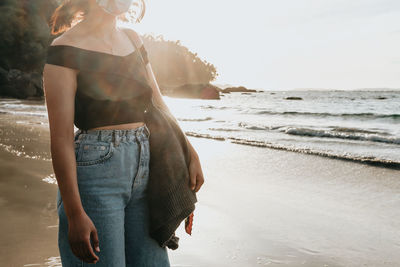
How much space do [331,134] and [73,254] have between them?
40.9ft

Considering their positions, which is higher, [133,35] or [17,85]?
[17,85]

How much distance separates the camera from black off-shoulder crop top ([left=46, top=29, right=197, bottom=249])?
1286 millimetres

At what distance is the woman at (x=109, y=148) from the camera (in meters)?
1.22

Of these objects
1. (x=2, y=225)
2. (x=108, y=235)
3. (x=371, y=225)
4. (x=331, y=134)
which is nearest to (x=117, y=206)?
(x=108, y=235)

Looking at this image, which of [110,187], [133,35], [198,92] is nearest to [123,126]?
[110,187]

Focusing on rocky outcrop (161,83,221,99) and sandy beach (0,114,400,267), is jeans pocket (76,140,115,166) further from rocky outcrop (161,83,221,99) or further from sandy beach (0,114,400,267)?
rocky outcrop (161,83,221,99)

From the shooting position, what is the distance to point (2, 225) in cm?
345

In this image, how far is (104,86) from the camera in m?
1.32

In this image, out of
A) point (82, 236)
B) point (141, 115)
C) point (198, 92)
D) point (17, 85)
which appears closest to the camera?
point (82, 236)

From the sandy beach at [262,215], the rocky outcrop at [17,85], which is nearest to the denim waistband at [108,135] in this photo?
the sandy beach at [262,215]

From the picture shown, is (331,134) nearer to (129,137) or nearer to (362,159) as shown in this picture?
(362,159)

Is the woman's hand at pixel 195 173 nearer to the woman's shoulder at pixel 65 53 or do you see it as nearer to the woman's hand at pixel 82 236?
the woman's hand at pixel 82 236

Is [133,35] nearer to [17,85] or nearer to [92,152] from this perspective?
[92,152]

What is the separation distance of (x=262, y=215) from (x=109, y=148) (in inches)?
128
